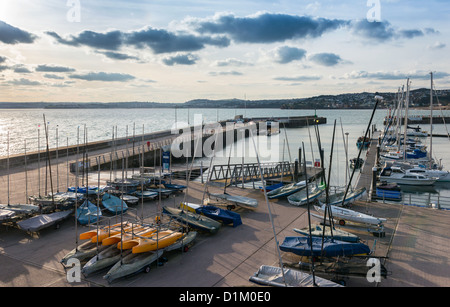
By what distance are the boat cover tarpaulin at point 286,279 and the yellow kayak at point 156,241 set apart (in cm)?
350

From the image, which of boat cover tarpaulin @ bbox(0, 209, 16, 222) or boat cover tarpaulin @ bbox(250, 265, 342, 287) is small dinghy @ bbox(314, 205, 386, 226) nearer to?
boat cover tarpaulin @ bbox(250, 265, 342, 287)

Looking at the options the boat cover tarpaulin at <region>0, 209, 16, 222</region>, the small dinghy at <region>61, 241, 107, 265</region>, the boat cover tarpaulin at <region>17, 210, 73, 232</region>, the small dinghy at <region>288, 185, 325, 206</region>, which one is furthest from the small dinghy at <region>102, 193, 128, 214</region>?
the small dinghy at <region>288, 185, 325, 206</region>

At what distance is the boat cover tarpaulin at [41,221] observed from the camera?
14061 millimetres

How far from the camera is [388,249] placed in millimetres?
13180

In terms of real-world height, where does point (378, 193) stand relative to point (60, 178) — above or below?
below

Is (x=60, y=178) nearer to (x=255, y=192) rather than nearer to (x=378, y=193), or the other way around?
(x=255, y=192)

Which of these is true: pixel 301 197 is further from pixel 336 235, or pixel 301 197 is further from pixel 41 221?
pixel 41 221

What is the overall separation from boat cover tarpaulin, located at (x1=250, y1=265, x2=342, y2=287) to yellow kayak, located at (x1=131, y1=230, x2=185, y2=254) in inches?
138

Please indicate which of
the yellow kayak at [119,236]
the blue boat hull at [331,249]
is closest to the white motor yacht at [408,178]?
the blue boat hull at [331,249]

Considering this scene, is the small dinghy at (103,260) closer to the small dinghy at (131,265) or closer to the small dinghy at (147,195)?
the small dinghy at (131,265)

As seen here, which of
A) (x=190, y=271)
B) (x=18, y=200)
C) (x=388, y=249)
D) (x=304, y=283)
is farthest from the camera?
(x=18, y=200)

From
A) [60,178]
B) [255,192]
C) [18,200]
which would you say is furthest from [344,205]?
[60,178]
